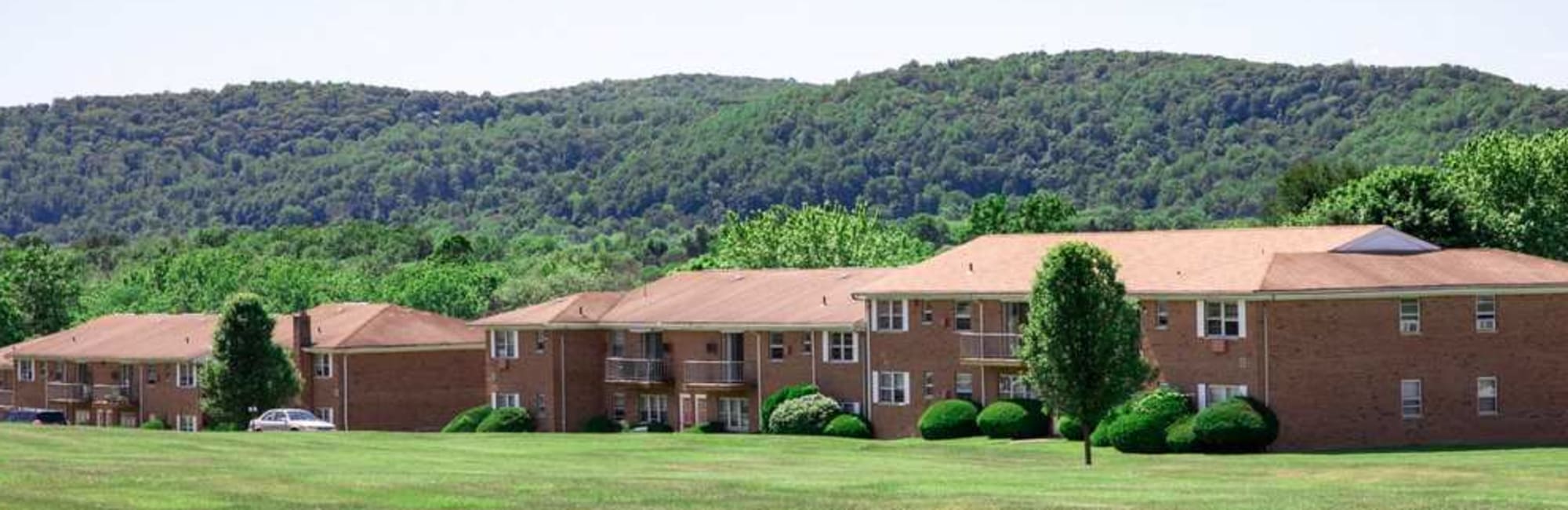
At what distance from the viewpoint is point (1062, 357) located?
65562 mm

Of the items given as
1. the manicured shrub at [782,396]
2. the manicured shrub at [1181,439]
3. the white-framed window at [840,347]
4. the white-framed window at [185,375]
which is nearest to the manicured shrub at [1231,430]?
the manicured shrub at [1181,439]

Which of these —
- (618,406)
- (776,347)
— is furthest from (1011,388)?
(618,406)

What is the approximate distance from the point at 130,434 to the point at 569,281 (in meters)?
91.9

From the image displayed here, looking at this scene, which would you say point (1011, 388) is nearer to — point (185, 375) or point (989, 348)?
point (989, 348)

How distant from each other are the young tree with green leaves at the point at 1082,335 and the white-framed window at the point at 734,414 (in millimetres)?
28349

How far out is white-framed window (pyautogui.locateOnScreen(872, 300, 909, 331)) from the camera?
3428 inches

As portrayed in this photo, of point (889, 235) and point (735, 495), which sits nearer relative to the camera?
point (735, 495)

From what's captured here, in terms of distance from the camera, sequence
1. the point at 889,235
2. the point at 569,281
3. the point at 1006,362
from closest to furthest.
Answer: the point at 1006,362 → the point at 889,235 → the point at 569,281

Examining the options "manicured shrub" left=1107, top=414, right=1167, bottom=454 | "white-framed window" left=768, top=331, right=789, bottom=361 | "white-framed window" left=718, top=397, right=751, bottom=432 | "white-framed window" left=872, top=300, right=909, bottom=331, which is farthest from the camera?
"white-framed window" left=718, top=397, right=751, bottom=432

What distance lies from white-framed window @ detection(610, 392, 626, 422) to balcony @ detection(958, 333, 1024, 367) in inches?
691

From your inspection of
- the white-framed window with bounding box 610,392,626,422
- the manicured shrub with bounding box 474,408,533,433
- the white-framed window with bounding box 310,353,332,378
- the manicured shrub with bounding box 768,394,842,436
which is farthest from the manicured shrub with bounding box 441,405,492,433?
the manicured shrub with bounding box 768,394,842,436

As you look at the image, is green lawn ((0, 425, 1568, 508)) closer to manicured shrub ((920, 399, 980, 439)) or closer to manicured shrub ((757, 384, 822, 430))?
manicured shrub ((920, 399, 980, 439))

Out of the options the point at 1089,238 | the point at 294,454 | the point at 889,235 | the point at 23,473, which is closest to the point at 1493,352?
the point at 1089,238

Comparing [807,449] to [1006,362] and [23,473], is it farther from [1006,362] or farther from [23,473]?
[23,473]
